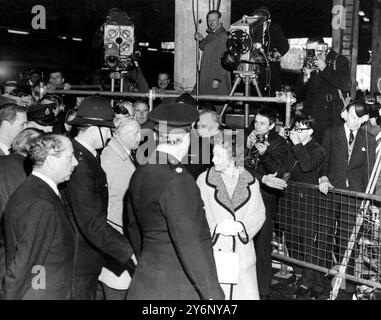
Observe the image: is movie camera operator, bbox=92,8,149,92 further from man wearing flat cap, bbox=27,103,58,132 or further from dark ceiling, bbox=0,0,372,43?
dark ceiling, bbox=0,0,372,43

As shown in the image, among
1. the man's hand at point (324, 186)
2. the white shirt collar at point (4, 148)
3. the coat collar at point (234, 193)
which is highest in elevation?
the white shirt collar at point (4, 148)

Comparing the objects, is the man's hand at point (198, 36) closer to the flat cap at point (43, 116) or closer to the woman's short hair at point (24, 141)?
the flat cap at point (43, 116)

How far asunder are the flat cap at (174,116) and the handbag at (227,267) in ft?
3.04

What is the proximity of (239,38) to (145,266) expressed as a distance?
3.20 m

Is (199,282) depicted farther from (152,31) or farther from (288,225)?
(152,31)

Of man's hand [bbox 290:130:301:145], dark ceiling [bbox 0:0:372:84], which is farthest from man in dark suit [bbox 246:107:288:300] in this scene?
dark ceiling [bbox 0:0:372:84]

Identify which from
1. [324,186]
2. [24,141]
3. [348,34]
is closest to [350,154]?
[324,186]

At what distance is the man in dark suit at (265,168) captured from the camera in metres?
4.82

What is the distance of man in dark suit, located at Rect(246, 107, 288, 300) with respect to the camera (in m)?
4.82

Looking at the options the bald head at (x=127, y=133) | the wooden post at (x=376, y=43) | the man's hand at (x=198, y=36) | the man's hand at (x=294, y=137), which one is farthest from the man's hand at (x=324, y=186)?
the wooden post at (x=376, y=43)

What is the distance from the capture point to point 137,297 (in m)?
2.99

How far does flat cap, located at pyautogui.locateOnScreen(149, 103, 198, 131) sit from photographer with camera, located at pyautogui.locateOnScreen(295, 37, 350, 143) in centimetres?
352

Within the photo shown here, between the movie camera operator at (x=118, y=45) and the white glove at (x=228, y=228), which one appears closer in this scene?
the white glove at (x=228, y=228)

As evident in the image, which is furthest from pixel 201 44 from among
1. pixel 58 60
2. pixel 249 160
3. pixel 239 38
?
pixel 58 60
